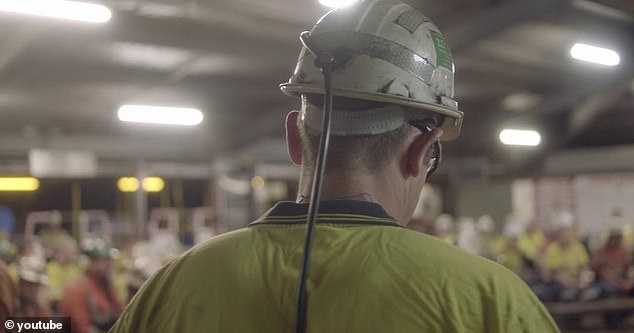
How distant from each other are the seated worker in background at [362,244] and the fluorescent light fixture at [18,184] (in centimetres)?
1518

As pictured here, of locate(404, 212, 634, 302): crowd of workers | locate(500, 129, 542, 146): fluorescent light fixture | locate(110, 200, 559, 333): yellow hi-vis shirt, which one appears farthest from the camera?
locate(500, 129, 542, 146): fluorescent light fixture

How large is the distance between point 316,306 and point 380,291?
0.31ft

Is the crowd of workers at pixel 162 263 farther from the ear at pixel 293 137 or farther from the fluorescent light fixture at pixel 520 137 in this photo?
the ear at pixel 293 137

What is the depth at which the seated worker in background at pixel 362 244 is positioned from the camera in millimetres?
993

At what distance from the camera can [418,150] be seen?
1.20 meters

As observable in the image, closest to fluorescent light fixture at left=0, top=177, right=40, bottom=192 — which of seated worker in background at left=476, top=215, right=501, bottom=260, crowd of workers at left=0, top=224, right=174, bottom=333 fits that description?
crowd of workers at left=0, top=224, right=174, bottom=333

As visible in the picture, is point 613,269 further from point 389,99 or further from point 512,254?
point 389,99

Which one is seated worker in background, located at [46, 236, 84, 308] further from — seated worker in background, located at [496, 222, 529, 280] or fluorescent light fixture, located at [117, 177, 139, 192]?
seated worker in background, located at [496, 222, 529, 280]

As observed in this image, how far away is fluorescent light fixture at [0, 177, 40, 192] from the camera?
1534 centimetres

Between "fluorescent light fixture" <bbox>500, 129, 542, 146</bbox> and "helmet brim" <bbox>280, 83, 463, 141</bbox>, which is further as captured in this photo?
"fluorescent light fixture" <bbox>500, 129, 542, 146</bbox>

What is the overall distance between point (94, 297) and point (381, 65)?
771cm

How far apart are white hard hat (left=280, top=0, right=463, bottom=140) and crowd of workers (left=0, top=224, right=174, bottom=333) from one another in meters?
2.34

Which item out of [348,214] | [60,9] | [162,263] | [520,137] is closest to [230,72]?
[162,263]

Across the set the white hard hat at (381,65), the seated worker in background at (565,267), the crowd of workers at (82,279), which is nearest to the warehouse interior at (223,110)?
the seated worker in background at (565,267)
